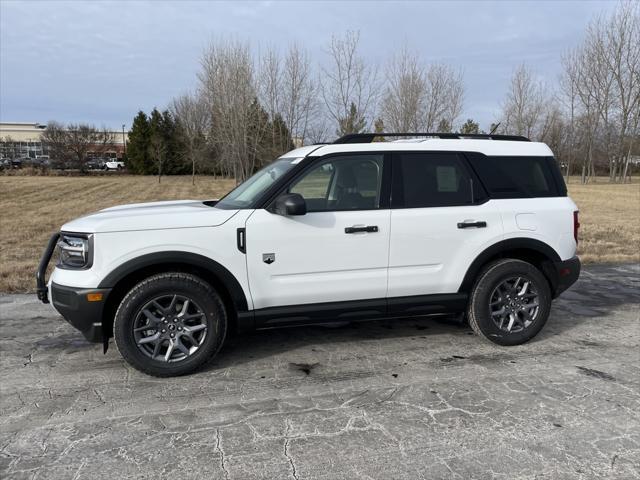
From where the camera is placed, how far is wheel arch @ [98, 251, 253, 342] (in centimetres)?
371

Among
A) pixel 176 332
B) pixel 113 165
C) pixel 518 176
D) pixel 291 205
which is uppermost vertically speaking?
pixel 113 165

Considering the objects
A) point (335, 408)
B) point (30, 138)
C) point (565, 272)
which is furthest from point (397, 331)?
point (30, 138)

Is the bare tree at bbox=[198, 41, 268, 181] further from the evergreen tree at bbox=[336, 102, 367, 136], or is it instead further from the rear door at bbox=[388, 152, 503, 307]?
the rear door at bbox=[388, 152, 503, 307]

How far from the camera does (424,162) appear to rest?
14.4ft

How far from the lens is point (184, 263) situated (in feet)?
12.7

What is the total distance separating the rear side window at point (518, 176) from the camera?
452 centimetres

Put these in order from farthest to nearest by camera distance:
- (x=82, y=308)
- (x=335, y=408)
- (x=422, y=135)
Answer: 1. (x=422, y=135)
2. (x=82, y=308)
3. (x=335, y=408)

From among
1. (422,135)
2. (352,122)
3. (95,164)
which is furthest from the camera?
(95,164)

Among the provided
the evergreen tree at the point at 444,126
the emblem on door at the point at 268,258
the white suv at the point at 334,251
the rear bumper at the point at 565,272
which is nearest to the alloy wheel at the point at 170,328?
the white suv at the point at 334,251

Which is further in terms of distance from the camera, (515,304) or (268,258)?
(515,304)

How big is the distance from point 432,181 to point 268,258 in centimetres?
159

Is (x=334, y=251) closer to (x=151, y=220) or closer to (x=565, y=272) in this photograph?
(x=151, y=220)

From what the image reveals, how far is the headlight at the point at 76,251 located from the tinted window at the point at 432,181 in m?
2.43

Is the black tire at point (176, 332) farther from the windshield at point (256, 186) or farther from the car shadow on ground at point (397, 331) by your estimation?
the windshield at point (256, 186)
